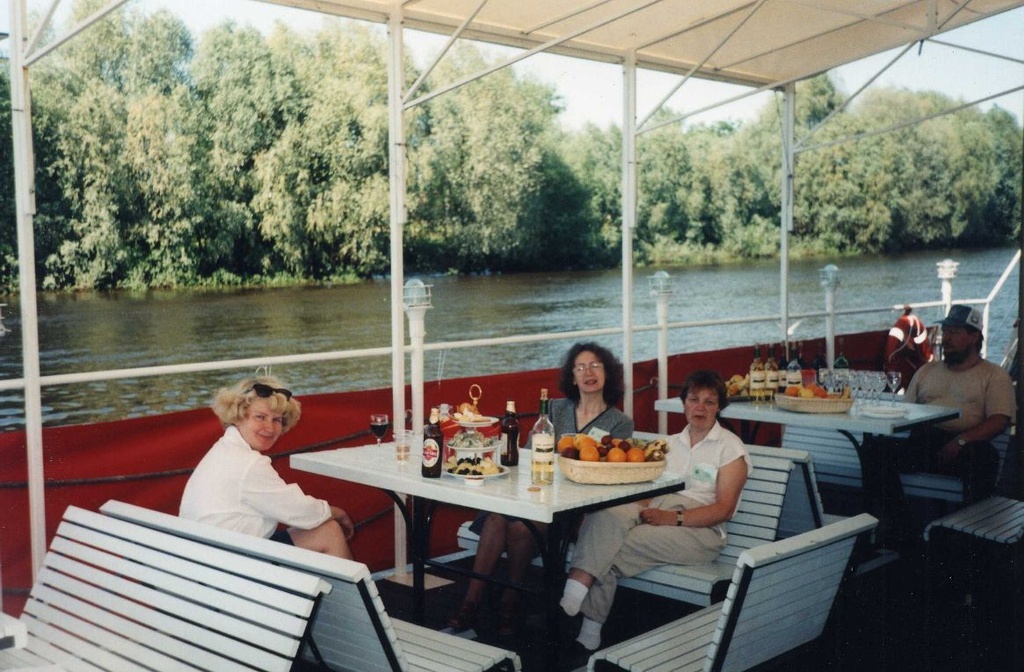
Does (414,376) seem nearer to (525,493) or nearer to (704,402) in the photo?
(704,402)

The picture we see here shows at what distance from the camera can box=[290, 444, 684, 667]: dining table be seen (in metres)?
2.87

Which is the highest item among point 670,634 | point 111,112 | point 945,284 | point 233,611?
point 111,112

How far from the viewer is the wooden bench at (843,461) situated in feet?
14.8

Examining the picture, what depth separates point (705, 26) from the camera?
5.17 metres

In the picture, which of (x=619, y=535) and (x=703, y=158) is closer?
(x=619, y=535)

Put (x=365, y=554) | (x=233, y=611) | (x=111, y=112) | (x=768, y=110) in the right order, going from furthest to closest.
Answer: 1. (x=768, y=110)
2. (x=111, y=112)
3. (x=365, y=554)
4. (x=233, y=611)

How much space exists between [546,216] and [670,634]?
23.7 meters

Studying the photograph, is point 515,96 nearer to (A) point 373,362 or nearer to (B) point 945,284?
(A) point 373,362

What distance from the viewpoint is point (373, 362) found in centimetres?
2808

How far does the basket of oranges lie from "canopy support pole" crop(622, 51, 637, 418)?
219 centimetres

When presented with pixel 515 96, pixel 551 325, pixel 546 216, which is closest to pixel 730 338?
pixel 551 325

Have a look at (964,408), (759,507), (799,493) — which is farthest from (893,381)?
(759,507)

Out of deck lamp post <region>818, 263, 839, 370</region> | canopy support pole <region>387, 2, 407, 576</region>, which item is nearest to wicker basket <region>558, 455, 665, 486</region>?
canopy support pole <region>387, 2, 407, 576</region>

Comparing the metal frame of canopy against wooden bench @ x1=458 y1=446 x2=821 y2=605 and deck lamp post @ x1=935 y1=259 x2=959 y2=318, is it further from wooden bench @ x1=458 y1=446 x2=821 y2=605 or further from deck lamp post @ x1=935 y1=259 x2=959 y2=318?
deck lamp post @ x1=935 y1=259 x2=959 y2=318
